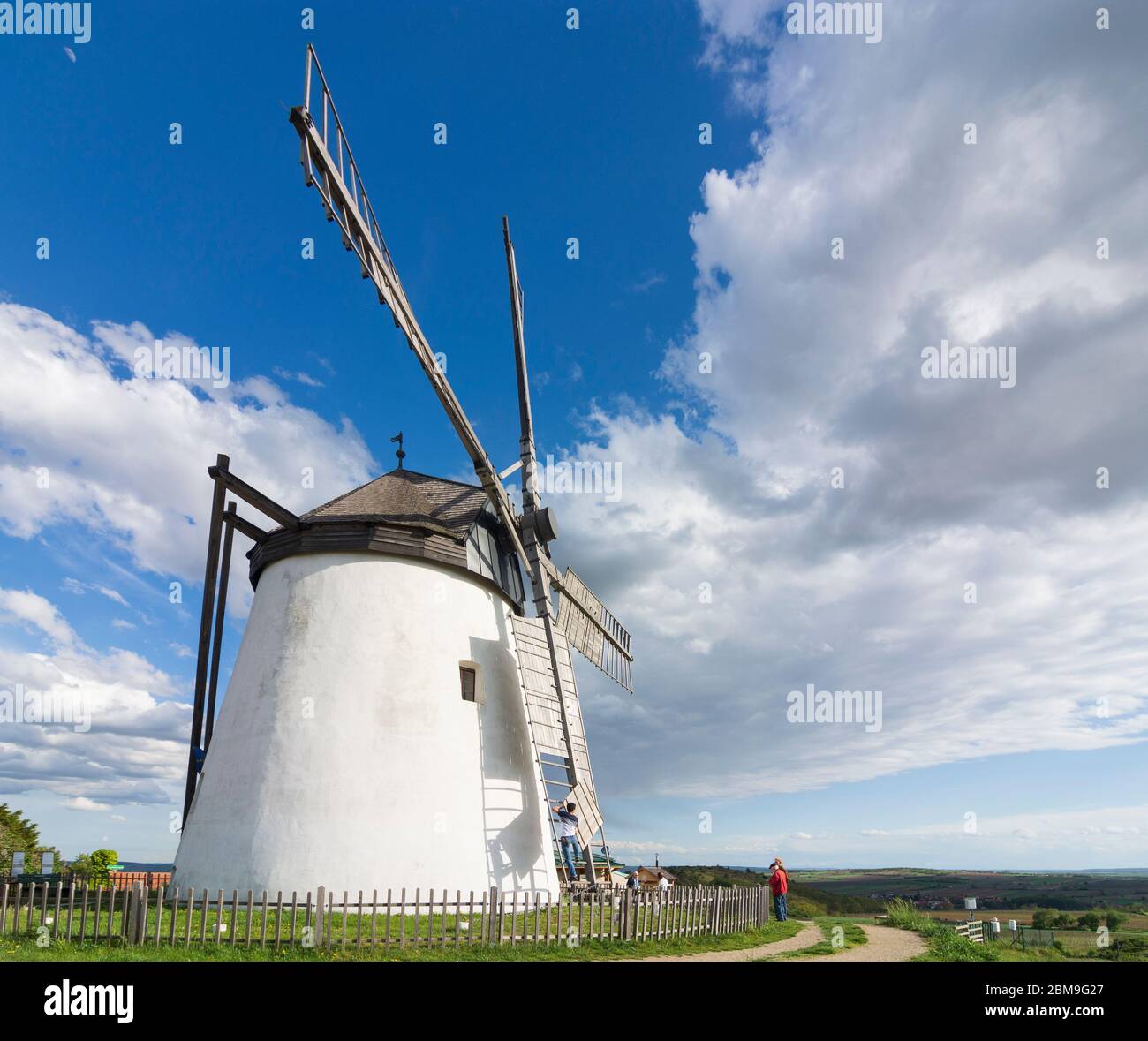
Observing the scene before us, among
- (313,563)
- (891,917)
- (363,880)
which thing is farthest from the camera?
A: (891,917)

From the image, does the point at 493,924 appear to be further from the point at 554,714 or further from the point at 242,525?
the point at 242,525

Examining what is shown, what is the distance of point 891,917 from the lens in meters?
20.9

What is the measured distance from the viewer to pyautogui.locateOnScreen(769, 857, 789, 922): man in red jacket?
19.0 metres

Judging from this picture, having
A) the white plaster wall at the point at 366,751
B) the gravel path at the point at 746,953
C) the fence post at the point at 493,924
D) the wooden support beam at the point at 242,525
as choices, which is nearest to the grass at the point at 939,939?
the gravel path at the point at 746,953

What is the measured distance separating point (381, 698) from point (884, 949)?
34.5ft

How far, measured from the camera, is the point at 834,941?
1511 cm

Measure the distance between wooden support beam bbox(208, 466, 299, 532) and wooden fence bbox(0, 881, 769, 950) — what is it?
24.1ft

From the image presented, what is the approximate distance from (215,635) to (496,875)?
27.9ft

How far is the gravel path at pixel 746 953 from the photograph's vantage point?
11.5m

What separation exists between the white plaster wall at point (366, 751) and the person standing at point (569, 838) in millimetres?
346

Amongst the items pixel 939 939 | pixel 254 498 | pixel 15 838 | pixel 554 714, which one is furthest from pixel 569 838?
pixel 15 838
